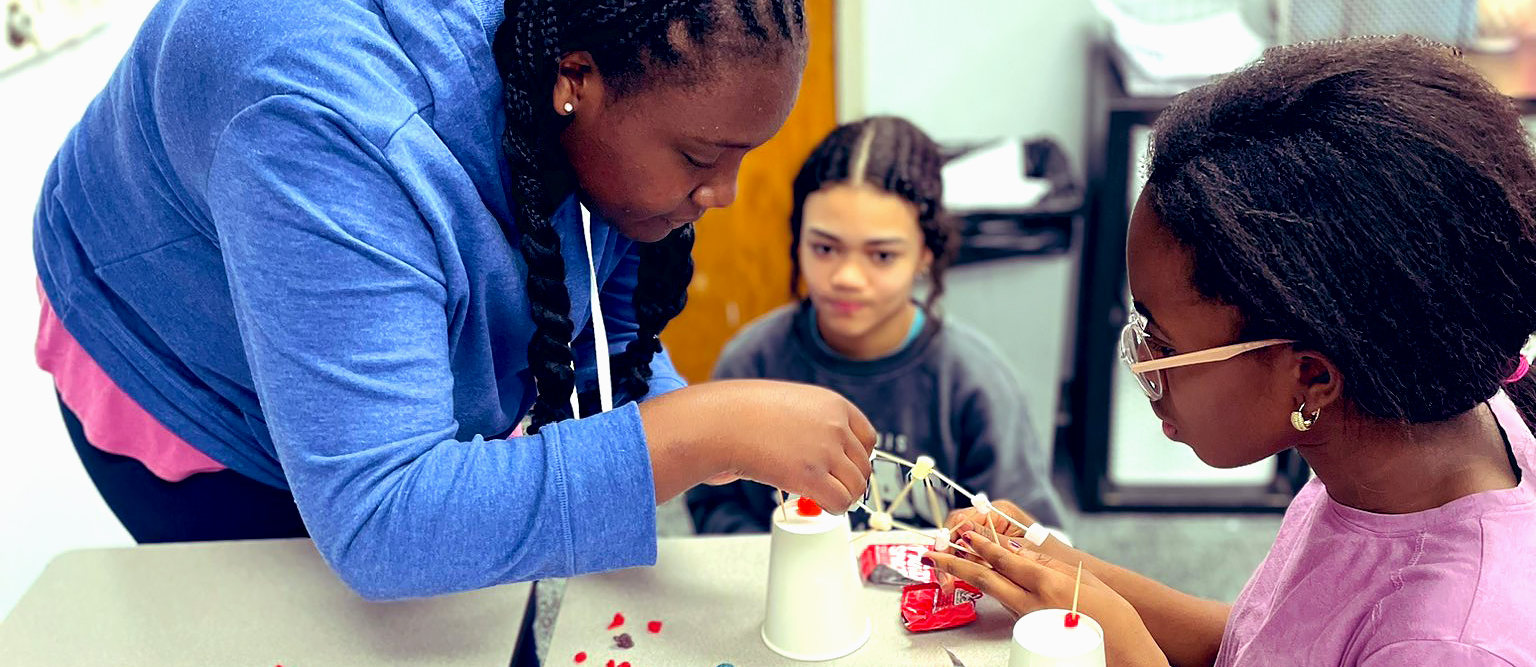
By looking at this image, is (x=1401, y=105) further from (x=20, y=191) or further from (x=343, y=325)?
(x=20, y=191)

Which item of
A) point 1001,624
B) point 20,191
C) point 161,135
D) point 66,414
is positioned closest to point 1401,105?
point 1001,624

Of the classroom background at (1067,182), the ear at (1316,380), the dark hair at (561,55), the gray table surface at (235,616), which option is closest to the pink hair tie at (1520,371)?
the ear at (1316,380)

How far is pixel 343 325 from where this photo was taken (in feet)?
2.71

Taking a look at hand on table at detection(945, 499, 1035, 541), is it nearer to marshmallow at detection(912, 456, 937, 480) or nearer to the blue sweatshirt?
marshmallow at detection(912, 456, 937, 480)

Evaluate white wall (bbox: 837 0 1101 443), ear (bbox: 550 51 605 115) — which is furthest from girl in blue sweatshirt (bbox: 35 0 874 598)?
white wall (bbox: 837 0 1101 443)

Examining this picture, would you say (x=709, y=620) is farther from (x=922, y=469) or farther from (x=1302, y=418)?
(x=1302, y=418)

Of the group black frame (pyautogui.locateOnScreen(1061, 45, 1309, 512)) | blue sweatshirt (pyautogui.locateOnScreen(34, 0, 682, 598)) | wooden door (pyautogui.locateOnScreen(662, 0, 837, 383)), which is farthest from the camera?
wooden door (pyautogui.locateOnScreen(662, 0, 837, 383))

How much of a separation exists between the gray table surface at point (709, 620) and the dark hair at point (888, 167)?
768mm

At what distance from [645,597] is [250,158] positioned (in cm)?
58

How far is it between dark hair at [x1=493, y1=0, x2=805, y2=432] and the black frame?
1667 mm

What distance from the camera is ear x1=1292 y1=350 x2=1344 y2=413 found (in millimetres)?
890

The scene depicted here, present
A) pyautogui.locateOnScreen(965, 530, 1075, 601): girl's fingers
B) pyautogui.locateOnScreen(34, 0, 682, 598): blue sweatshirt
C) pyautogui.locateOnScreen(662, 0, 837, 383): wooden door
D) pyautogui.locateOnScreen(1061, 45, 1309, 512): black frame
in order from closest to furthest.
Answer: pyautogui.locateOnScreen(34, 0, 682, 598): blue sweatshirt
pyautogui.locateOnScreen(965, 530, 1075, 601): girl's fingers
pyautogui.locateOnScreen(1061, 45, 1309, 512): black frame
pyautogui.locateOnScreen(662, 0, 837, 383): wooden door

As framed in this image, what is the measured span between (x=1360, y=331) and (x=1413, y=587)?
0.20 metres

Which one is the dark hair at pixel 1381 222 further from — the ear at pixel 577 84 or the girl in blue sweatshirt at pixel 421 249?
the ear at pixel 577 84
